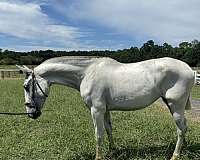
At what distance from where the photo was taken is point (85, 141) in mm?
7449

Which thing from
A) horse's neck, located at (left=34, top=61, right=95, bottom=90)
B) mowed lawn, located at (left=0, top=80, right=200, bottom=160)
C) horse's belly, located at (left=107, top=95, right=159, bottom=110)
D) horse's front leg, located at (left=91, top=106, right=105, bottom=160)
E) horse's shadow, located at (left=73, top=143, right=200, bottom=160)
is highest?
horse's neck, located at (left=34, top=61, right=95, bottom=90)

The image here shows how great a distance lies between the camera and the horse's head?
6.03 metres

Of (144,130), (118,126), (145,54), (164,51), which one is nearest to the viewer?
(144,130)

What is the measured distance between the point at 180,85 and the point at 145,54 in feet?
196

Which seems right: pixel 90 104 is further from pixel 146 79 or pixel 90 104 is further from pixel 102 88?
pixel 146 79

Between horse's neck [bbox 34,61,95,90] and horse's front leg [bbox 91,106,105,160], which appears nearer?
horse's front leg [bbox 91,106,105,160]

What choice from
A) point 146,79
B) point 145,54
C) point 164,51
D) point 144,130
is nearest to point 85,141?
point 144,130

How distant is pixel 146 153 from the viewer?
6332 millimetres

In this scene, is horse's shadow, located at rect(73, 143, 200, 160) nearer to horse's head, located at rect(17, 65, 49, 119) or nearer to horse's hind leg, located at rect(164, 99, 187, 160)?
horse's hind leg, located at rect(164, 99, 187, 160)

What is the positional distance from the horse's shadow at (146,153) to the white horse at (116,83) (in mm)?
374

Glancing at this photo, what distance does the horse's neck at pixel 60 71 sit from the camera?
6031 mm

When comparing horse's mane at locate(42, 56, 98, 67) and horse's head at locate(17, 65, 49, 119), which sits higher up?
horse's mane at locate(42, 56, 98, 67)

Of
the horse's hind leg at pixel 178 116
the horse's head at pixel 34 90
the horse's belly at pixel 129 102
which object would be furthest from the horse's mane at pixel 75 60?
the horse's hind leg at pixel 178 116

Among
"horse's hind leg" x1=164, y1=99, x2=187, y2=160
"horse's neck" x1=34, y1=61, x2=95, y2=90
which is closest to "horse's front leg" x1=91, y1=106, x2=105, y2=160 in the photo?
"horse's neck" x1=34, y1=61, x2=95, y2=90
